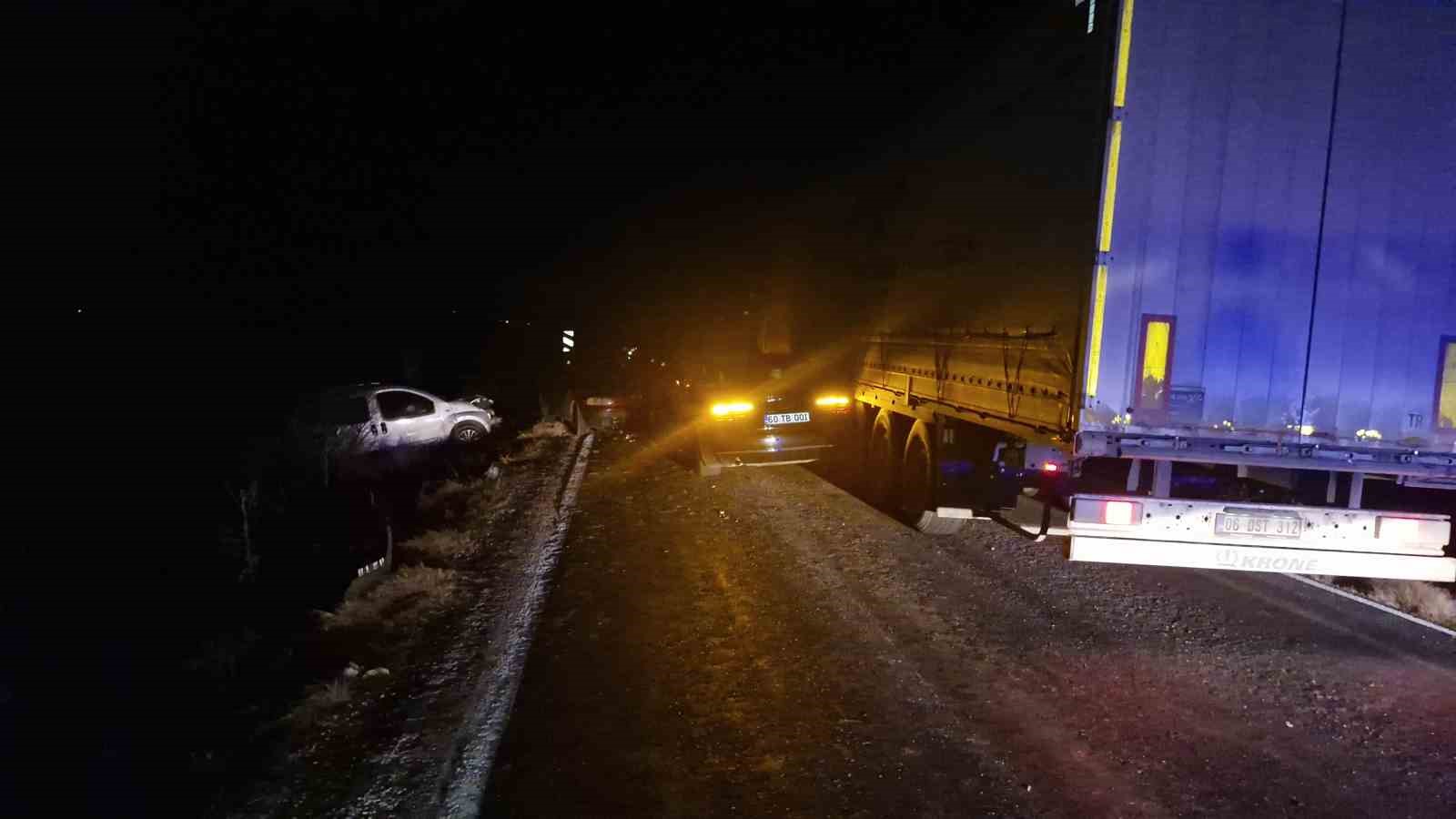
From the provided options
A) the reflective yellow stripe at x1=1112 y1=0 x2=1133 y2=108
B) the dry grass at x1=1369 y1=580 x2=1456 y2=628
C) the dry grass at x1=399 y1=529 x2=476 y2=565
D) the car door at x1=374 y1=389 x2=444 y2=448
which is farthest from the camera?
the car door at x1=374 y1=389 x2=444 y2=448

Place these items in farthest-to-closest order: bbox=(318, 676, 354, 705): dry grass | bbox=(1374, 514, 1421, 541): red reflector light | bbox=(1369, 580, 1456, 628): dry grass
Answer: bbox=(1369, 580, 1456, 628): dry grass → bbox=(1374, 514, 1421, 541): red reflector light → bbox=(318, 676, 354, 705): dry grass

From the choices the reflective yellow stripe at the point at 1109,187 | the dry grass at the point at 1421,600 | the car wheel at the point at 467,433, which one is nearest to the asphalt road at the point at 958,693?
the dry grass at the point at 1421,600

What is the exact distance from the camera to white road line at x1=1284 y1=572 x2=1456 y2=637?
6511 mm

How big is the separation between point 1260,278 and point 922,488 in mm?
3951

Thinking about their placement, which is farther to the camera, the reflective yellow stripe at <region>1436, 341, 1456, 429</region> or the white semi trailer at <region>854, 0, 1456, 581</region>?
the reflective yellow stripe at <region>1436, 341, 1456, 429</region>

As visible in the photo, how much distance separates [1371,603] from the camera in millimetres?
7102

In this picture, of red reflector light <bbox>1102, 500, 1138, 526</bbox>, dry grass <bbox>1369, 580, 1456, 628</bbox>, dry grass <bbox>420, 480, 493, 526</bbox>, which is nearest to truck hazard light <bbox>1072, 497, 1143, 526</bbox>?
red reflector light <bbox>1102, 500, 1138, 526</bbox>

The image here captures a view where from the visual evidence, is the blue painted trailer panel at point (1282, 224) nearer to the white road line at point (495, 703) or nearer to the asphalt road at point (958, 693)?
the asphalt road at point (958, 693)

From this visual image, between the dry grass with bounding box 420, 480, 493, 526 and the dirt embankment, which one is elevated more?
the dry grass with bounding box 420, 480, 493, 526

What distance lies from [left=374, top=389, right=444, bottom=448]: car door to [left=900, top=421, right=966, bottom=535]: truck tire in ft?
27.3

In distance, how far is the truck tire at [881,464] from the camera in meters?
10.2

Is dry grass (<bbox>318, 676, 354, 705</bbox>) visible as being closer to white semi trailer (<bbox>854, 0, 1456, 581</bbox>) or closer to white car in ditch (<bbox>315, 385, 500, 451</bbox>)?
white semi trailer (<bbox>854, 0, 1456, 581</bbox>)

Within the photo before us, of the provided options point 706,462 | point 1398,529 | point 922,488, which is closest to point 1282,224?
point 1398,529

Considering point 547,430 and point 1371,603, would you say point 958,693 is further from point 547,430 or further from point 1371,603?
point 547,430
